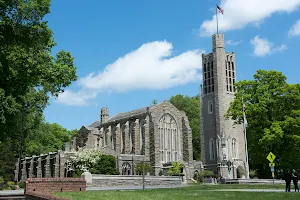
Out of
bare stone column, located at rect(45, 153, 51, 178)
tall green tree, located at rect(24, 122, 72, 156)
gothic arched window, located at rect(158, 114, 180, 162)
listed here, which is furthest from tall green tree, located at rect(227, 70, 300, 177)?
bare stone column, located at rect(45, 153, 51, 178)

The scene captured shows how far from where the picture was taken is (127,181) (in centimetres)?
3456

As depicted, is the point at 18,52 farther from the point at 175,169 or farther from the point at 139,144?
the point at 139,144

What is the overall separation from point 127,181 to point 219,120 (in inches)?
1393

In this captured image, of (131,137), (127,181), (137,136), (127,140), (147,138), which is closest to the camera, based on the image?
(127,181)

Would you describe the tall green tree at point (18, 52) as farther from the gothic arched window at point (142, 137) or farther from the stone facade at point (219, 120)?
the stone facade at point (219, 120)

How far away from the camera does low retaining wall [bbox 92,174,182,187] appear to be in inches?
1256

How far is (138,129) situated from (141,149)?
3.37 metres

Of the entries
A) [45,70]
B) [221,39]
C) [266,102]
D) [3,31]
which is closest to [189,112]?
[221,39]

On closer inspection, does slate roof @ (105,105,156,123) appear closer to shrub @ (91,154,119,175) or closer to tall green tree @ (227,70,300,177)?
shrub @ (91,154,119,175)

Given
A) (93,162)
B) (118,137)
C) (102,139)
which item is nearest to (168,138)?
(118,137)

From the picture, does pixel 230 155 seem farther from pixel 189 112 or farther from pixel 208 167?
pixel 189 112

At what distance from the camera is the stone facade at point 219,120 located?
2579 inches

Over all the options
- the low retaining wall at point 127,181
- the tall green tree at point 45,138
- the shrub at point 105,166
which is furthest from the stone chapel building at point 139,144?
the low retaining wall at point 127,181

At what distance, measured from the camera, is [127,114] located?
228 feet
